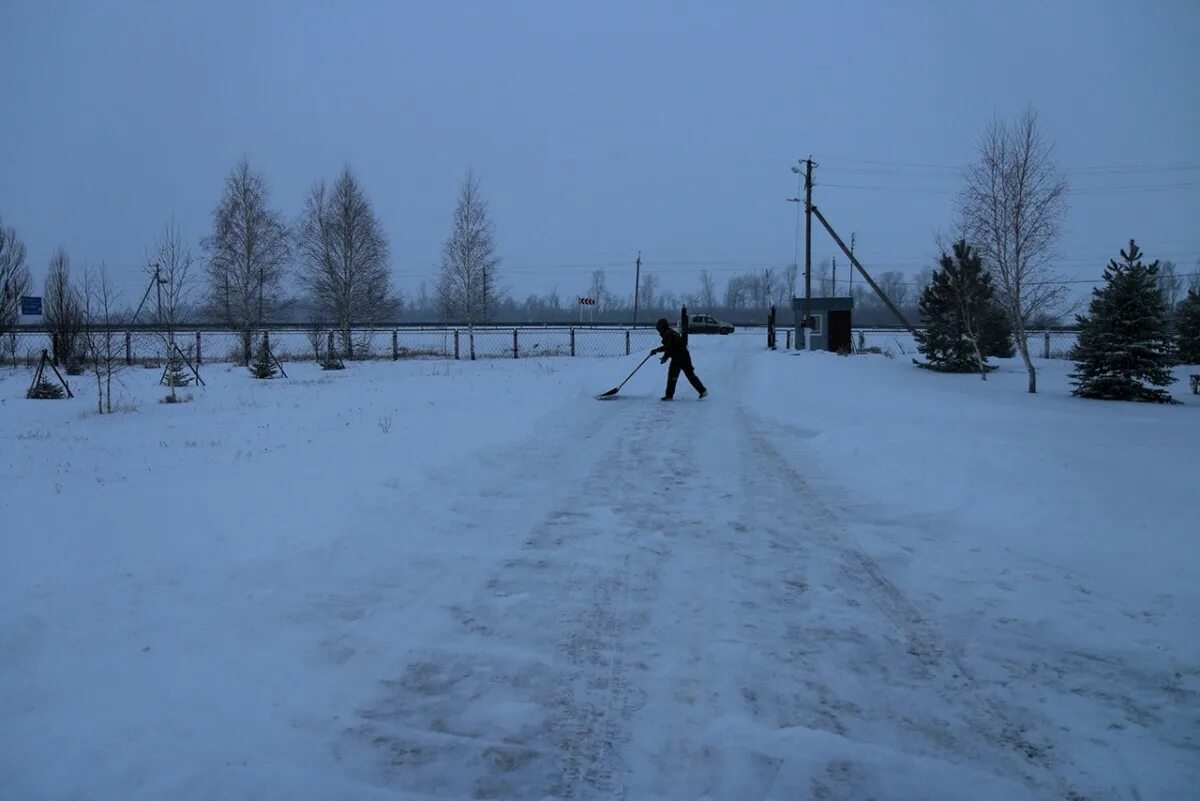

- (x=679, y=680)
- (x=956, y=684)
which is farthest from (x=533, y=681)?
(x=956, y=684)

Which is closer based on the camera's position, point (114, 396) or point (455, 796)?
point (455, 796)

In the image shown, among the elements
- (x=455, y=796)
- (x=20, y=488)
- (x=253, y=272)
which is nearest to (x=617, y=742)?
(x=455, y=796)

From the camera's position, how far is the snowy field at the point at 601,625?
9.63 feet

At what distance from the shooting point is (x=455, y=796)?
274 cm

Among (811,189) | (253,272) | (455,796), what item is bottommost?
(455,796)

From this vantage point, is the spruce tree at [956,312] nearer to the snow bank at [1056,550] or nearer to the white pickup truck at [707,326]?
the snow bank at [1056,550]

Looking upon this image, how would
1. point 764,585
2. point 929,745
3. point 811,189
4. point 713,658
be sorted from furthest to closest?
point 811,189 → point 764,585 → point 713,658 → point 929,745

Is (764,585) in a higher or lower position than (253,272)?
lower

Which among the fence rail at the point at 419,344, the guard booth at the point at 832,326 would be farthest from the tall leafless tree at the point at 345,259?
the guard booth at the point at 832,326

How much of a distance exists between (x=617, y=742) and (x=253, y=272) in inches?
1478

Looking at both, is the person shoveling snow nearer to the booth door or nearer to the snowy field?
the snowy field

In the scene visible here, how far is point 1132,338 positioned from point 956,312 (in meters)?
7.60

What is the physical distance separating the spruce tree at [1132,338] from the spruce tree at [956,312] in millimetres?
5659

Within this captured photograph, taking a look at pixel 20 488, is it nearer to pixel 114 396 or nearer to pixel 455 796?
pixel 455 796
